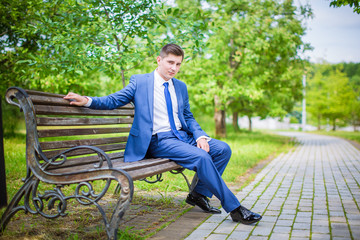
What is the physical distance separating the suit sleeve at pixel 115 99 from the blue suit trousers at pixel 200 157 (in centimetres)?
51

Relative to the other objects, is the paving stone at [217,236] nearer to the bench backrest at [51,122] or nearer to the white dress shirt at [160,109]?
the white dress shirt at [160,109]

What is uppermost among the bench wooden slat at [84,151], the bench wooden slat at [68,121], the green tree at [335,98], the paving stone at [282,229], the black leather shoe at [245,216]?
the green tree at [335,98]

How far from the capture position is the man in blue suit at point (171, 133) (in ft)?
10.9

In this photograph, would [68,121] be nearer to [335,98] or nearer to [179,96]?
[179,96]

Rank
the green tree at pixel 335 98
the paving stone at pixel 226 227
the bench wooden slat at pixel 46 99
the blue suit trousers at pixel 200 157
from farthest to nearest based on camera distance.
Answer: the green tree at pixel 335 98, the blue suit trousers at pixel 200 157, the paving stone at pixel 226 227, the bench wooden slat at pixel 46 99

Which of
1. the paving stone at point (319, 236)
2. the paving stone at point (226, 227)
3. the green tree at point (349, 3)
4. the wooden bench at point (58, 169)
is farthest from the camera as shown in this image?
the green tree at point (349, 3)

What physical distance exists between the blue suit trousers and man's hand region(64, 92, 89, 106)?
88 centimetres

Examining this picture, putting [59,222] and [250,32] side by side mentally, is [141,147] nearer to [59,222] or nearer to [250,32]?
[59,222]

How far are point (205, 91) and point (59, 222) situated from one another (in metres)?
11.2

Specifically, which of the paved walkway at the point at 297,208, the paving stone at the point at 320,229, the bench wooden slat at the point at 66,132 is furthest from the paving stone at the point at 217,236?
the bench wooden slat at the point at 66,132

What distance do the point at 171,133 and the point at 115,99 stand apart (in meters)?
0.71

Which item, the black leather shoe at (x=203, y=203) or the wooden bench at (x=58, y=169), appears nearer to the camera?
the wooden bench at (x=58, y=169)

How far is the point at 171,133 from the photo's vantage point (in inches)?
147

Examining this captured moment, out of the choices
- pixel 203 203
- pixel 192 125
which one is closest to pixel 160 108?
pixel 192 125
